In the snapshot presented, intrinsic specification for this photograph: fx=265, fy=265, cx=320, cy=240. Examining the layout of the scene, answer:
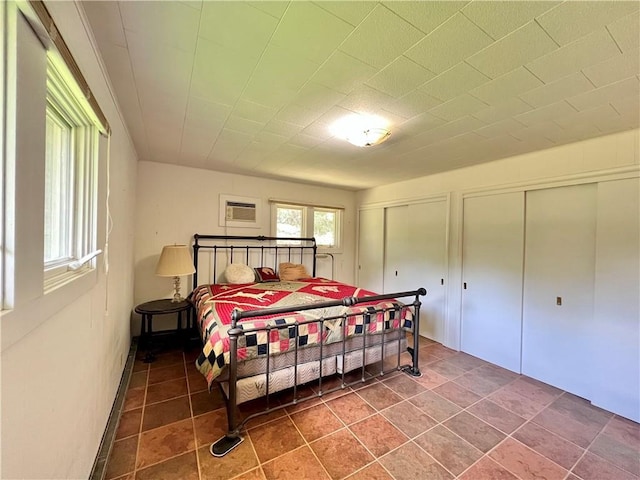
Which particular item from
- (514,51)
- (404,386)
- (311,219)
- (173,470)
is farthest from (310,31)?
(311,219)

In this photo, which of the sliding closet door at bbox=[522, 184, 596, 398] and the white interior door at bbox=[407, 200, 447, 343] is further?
the white interior door at bbox=[407, 200, 447, 343]

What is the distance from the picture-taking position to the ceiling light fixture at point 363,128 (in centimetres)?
214

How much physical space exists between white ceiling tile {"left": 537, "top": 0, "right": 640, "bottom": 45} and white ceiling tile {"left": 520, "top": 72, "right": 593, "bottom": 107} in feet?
1.34

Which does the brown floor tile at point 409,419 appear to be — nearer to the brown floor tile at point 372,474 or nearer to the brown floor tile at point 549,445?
the brown floor tile at point 372,474

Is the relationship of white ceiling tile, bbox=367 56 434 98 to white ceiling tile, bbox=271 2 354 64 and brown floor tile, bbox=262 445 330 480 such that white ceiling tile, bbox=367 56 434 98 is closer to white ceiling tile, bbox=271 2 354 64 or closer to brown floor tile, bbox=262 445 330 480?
white ceiling tile, bbox=271 2 354 64

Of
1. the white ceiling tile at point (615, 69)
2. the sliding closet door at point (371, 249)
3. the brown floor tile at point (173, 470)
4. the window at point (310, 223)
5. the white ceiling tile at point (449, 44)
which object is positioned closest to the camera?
the white ceiling tile at point (449, 44)

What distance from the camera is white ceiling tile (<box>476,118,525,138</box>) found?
2.14 m

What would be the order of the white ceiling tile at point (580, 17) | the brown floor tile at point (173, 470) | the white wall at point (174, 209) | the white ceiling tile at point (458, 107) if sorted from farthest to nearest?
the white wall at point (174, 209)
the white ceiling tile at point (458, 107)
the brown floor tile at point (173, 470)
the white ceiling tile at point (580, 17)

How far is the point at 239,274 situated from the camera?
3754 millimetres

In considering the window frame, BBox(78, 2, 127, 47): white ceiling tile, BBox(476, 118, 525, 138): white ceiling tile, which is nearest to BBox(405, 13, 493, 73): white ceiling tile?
BBox(476, 118, 525, 138): white ceiling tile

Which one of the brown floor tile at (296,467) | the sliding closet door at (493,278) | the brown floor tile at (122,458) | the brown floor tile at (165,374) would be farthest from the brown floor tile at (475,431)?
the brown floor tile at (165,374)

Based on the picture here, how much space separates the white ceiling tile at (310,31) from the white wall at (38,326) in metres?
0.85

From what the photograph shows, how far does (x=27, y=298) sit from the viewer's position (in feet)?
2.55

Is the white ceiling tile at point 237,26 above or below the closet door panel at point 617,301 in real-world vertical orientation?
above
